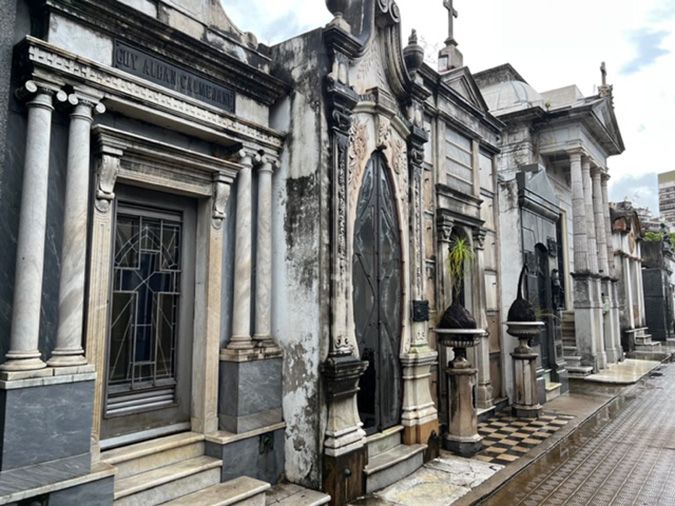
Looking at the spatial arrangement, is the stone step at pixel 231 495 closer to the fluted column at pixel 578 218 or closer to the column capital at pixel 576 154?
the fluted column at pixel 578 218

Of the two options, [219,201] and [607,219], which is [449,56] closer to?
[219,201]

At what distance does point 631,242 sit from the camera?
1014 inches

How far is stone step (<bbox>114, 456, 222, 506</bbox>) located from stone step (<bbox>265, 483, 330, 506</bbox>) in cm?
54

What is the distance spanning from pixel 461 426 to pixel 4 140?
5.85 meters

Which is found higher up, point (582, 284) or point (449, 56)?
point (449, 56)

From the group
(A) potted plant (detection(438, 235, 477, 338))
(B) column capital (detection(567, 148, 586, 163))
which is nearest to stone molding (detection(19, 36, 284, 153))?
(A) potted plant (detection(438, 235, 477, 338))

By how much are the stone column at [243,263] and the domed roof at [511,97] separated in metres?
14.6

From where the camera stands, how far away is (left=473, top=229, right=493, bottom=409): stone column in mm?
8430

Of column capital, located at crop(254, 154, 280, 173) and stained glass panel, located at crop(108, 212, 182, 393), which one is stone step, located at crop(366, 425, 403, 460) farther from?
column capital, located at crop(254, 154, 280, 173)

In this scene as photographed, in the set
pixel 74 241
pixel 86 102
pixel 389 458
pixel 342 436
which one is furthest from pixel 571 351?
pixel 86 102

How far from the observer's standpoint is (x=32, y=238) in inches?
127

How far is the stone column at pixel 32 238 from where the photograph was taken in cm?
315

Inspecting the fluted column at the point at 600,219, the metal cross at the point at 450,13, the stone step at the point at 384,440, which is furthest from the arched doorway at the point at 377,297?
the fluted column at the point at 600,219

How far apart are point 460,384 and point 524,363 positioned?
2.62 m
